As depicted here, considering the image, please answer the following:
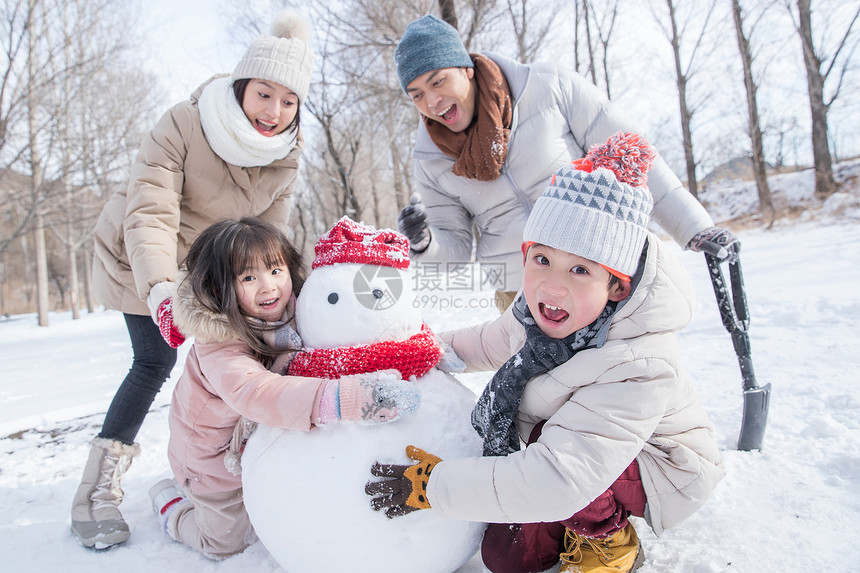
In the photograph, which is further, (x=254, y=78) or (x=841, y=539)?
(x=254, y=78)

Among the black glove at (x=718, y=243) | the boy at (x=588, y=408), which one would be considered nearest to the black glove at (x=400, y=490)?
the boy at (x=588, y=408)

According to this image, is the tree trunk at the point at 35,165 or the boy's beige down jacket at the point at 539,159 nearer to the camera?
the boy's beige down jacket at the point at 539,159

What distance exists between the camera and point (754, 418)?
2.00 metres

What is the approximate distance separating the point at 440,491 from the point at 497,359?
66 cm

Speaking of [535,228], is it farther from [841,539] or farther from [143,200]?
[143,200]

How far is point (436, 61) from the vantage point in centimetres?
204

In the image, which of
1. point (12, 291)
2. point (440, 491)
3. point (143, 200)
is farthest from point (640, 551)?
point (12, 291)

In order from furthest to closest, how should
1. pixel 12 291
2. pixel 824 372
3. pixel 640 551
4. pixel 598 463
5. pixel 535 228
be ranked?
1. pixel 12 291
2. pixel 824 372
3. pixel 640 551
4. pixel 535 228
5. pixel 598 463

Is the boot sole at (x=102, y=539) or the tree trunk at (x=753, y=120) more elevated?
the tree trunk at (x=753, y=120)

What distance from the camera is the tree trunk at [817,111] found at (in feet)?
34.6

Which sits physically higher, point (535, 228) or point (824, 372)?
point (535, 228)

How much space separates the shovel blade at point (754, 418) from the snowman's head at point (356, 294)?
1.40m

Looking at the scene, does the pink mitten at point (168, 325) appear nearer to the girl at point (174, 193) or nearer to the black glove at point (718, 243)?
the girl at point (174, 193)

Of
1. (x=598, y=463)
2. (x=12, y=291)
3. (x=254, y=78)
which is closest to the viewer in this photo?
(x=598, y=463)
